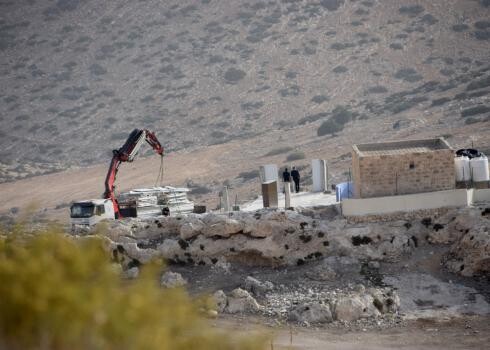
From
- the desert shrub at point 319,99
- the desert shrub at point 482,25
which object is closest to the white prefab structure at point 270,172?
the desert shrub at point 319,99

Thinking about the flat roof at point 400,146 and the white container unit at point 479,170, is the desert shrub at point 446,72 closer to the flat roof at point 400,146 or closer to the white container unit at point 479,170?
the flat roof at point 400,146

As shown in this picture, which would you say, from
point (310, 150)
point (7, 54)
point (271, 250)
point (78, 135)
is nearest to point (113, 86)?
point (78, 135)

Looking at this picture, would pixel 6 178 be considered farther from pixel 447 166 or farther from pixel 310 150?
pixel 447 166

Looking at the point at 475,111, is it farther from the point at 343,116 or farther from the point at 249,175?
the point at 249,175

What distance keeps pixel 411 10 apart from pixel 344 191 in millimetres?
71621

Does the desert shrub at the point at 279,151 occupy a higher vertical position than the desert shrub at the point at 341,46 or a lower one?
lower

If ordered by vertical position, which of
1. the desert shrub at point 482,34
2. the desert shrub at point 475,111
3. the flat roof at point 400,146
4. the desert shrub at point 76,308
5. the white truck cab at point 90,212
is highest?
the desert shrub at point 482,34

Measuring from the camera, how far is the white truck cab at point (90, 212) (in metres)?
29.7

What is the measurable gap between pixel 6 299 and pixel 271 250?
19.3 m

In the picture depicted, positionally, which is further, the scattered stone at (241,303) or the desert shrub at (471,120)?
the desert shrub at (471,120)

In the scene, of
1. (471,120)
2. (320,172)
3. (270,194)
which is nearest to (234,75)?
(471,120)

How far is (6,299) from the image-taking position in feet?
25.8

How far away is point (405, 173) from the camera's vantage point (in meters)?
27.7

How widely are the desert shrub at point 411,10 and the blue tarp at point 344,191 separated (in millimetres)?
70207
